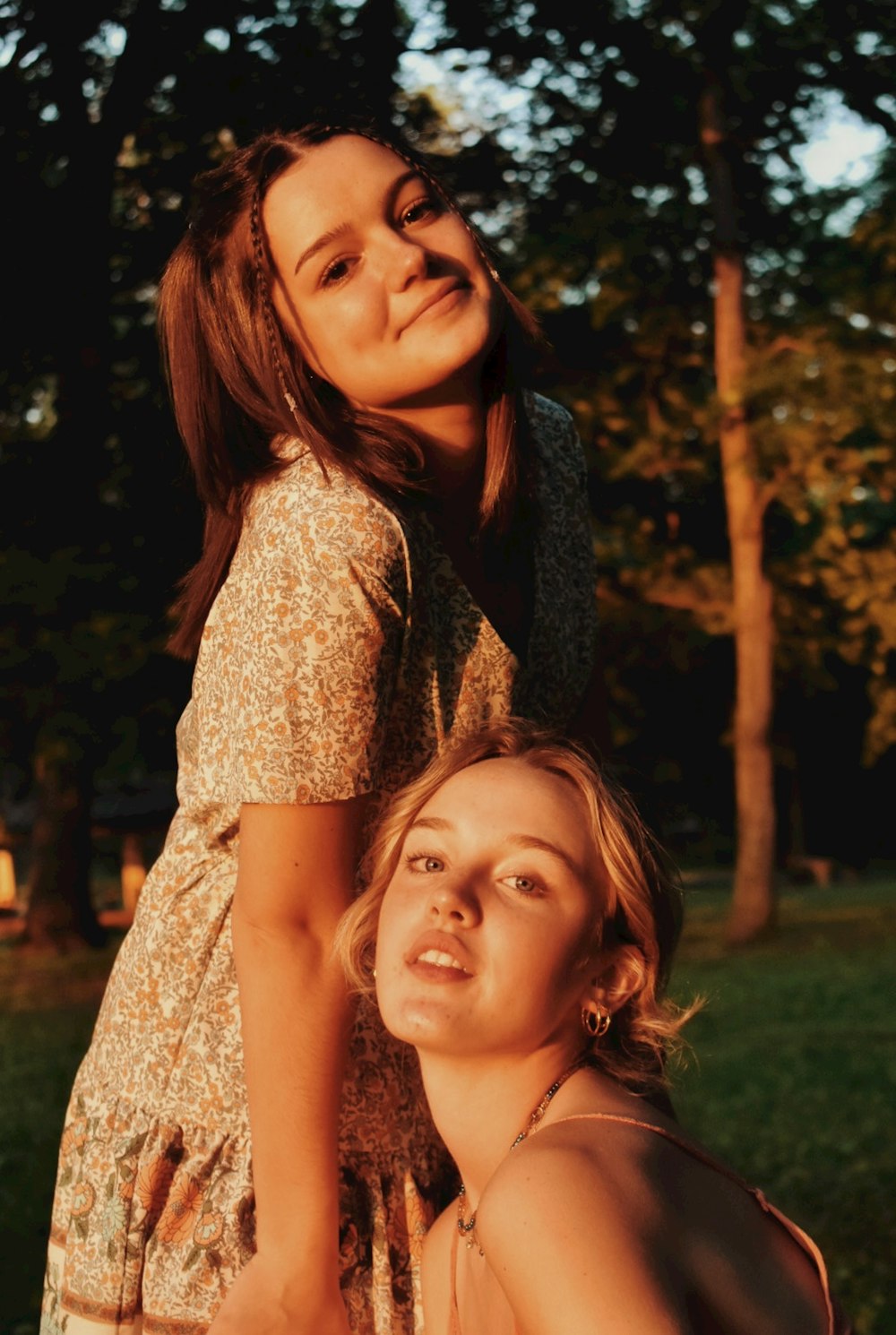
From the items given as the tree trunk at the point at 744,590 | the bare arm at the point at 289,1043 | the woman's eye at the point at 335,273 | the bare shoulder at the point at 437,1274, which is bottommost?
the tree trunk at the point at 744,590

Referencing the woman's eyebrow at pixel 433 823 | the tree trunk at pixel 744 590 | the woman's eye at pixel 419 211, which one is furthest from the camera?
the tree trunk at pixel 744 590

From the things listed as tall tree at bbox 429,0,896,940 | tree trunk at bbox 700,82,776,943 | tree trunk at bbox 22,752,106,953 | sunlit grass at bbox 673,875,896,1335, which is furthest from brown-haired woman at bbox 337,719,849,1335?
tree trunk at bbox 22,752,106,953

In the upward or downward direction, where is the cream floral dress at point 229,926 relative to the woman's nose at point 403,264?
downward

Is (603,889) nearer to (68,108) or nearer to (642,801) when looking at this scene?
(642,801)

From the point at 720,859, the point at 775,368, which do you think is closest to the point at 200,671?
the point at 775,368

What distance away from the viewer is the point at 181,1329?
2.04 metres

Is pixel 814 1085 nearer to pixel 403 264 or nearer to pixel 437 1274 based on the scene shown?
pixel 437 1274

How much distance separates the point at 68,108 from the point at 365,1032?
794 cm

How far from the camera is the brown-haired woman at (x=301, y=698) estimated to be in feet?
6.15

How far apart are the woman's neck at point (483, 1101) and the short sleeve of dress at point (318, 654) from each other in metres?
0.37

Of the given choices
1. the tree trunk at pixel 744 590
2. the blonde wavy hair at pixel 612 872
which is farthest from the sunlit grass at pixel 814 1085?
the blonde wavy hair at pixel 612 872

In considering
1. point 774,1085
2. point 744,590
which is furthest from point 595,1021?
point 744,590

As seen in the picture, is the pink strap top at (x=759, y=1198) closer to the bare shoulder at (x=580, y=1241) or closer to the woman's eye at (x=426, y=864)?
the bare shoulder at (x=580, y=1241)

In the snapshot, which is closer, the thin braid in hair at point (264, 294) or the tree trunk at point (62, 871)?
the thin braid in hair at point (264, 294)
